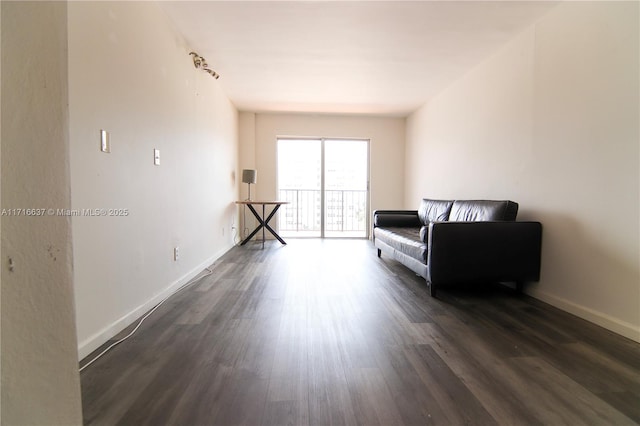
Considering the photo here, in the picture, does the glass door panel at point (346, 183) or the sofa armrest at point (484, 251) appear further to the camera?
the glass door panel at point (346, 183)

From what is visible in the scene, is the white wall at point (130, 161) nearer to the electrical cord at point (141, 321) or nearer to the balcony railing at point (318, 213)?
the electrical cord at point (141, 321)

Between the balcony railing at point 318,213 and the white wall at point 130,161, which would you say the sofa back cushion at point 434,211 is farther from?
the white wall at point 130,161

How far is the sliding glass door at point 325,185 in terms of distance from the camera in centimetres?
525

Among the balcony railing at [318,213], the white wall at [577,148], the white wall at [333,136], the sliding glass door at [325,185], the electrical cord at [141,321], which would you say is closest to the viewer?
the electrical cord at [141,321]

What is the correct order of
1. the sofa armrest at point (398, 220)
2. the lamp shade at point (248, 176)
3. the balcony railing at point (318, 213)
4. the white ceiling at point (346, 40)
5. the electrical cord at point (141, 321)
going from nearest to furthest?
the electrical cord at point (141, 321), the white ceiling at point (346, 40), the sofa armrest at point (398, 220), the lamp shade at point (248, 176), the balcony railing at point (318, 213)

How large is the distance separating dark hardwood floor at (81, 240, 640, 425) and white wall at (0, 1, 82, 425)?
0.51 meters

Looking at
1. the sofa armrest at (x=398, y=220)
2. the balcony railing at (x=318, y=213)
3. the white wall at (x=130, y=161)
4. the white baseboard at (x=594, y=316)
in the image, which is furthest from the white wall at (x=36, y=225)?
the balcony railing at (x=318, y=213)

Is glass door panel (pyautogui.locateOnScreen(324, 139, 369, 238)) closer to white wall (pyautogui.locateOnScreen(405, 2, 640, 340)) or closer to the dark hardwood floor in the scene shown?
white wall (pyautogui.locateOnScreen(405, 2, 640, 340))

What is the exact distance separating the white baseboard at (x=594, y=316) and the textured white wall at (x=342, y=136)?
3.30m

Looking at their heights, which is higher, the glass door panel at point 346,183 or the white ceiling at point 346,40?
the white ceiling at point 346,40

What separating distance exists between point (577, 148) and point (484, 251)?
935 millimetres

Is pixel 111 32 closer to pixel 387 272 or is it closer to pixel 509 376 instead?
pixel 509 376

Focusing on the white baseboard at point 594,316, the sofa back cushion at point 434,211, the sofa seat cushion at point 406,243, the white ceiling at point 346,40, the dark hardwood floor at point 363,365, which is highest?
the white ceiling at point 346,40

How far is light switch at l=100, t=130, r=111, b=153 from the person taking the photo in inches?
57.2
